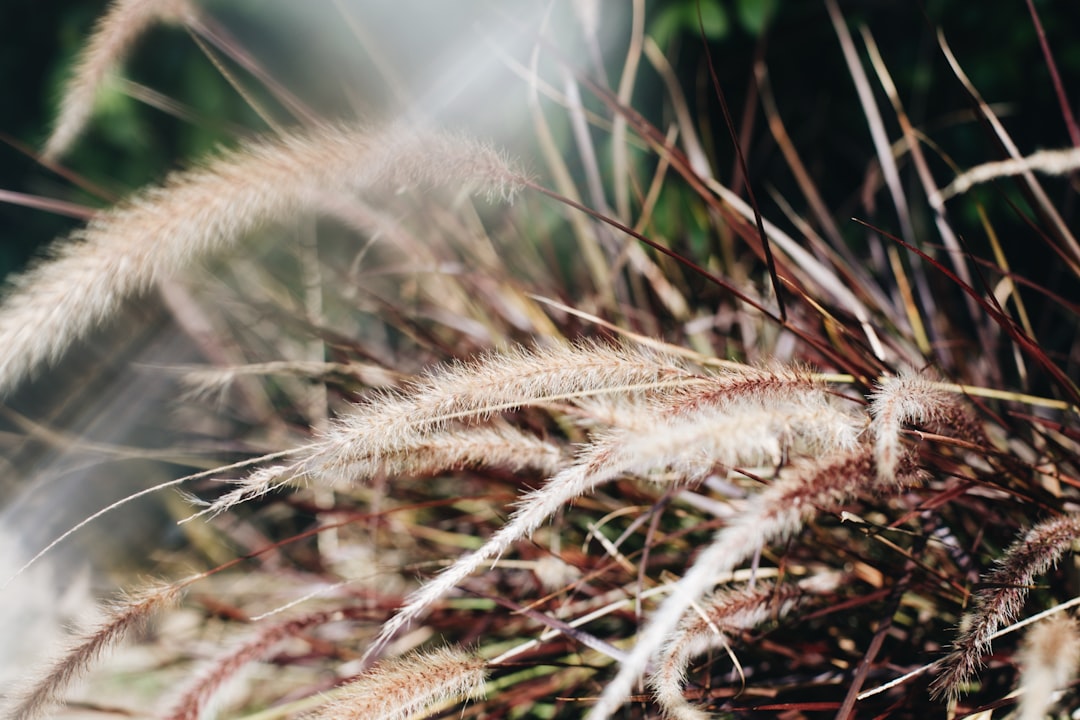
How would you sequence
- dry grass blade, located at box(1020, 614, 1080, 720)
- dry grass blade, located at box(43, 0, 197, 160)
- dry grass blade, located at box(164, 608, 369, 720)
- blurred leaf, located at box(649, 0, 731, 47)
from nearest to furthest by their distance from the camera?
dry grass blade, located at box(1020, 614, 1080, 720) < dry grass blade, located at box(164, 608, 369, 720) < dry grass blade, located at box(43, 0, 197, 160) < blurred leaf, located at box(649, 0, 731, 47)

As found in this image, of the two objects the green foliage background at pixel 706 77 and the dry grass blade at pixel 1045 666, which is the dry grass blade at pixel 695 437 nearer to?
the dry grass blade at pixel 1045 666

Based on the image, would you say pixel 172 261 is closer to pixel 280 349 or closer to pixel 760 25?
pixel 280 349

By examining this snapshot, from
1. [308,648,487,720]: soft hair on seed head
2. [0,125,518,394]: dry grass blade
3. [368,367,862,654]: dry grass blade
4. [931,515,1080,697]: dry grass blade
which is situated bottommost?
[931,515,1080,697]: dry grass blade

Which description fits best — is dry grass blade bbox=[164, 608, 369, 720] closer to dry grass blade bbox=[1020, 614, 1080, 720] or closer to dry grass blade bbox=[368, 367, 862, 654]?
dry grass blade bbox=[368, 367, 862, 654]

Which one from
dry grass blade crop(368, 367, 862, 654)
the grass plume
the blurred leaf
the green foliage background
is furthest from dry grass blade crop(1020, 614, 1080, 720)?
the blurred leaf

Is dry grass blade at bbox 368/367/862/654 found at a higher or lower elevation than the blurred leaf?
lower

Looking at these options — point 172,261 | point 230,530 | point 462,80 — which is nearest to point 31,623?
point 230,530

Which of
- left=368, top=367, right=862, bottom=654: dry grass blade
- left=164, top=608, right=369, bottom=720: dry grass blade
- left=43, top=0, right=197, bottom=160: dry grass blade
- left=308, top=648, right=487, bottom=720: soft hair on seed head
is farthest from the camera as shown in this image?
left=43, top=0, right=197, bottom=160: dry grass blade
